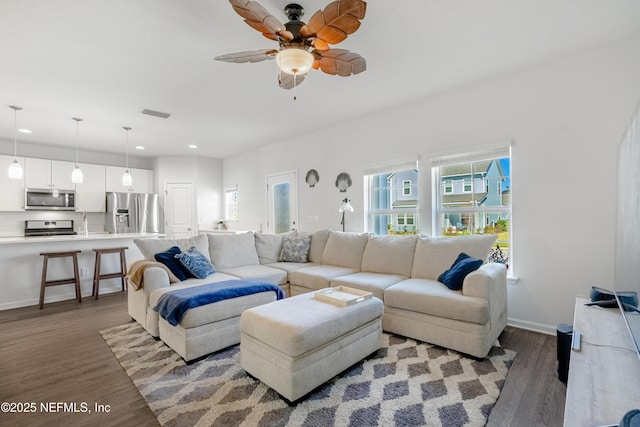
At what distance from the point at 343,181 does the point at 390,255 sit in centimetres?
161

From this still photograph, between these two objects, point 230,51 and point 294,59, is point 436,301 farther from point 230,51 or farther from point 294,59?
point 230,51

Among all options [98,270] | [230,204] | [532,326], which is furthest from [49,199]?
[532,326]

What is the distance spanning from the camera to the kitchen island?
379 cm

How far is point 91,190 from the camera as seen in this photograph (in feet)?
19.9

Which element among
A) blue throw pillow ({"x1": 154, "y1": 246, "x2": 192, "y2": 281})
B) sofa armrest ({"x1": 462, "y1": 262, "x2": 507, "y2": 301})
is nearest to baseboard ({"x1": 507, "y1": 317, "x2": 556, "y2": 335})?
sofa armrest ({"x1": 462, "y1": 262, "x2": 507, "y2": 301})

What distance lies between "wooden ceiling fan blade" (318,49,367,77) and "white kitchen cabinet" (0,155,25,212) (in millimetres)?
6320

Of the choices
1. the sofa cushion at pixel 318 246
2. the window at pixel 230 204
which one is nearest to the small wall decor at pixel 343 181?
the sofa cushion at pixel 318 246

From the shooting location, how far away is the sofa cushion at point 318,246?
4234 mm

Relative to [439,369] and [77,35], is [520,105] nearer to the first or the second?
[439,369]

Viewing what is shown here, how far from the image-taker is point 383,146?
13.6 feet

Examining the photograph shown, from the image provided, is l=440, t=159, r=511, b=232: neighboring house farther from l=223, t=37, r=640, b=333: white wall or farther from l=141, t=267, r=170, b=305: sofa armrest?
l=141, t=267, r=170, b=305: sofa armrest

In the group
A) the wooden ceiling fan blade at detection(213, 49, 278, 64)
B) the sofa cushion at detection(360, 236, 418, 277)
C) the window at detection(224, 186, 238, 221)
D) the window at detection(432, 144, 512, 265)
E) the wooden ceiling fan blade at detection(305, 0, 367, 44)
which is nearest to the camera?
the wooden ceiling fan blade at detection(305, 0, 367, 44)

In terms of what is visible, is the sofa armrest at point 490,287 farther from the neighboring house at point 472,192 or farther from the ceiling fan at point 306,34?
the ceiling fan at point 306,34

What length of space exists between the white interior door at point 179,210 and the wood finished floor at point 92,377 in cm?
362
